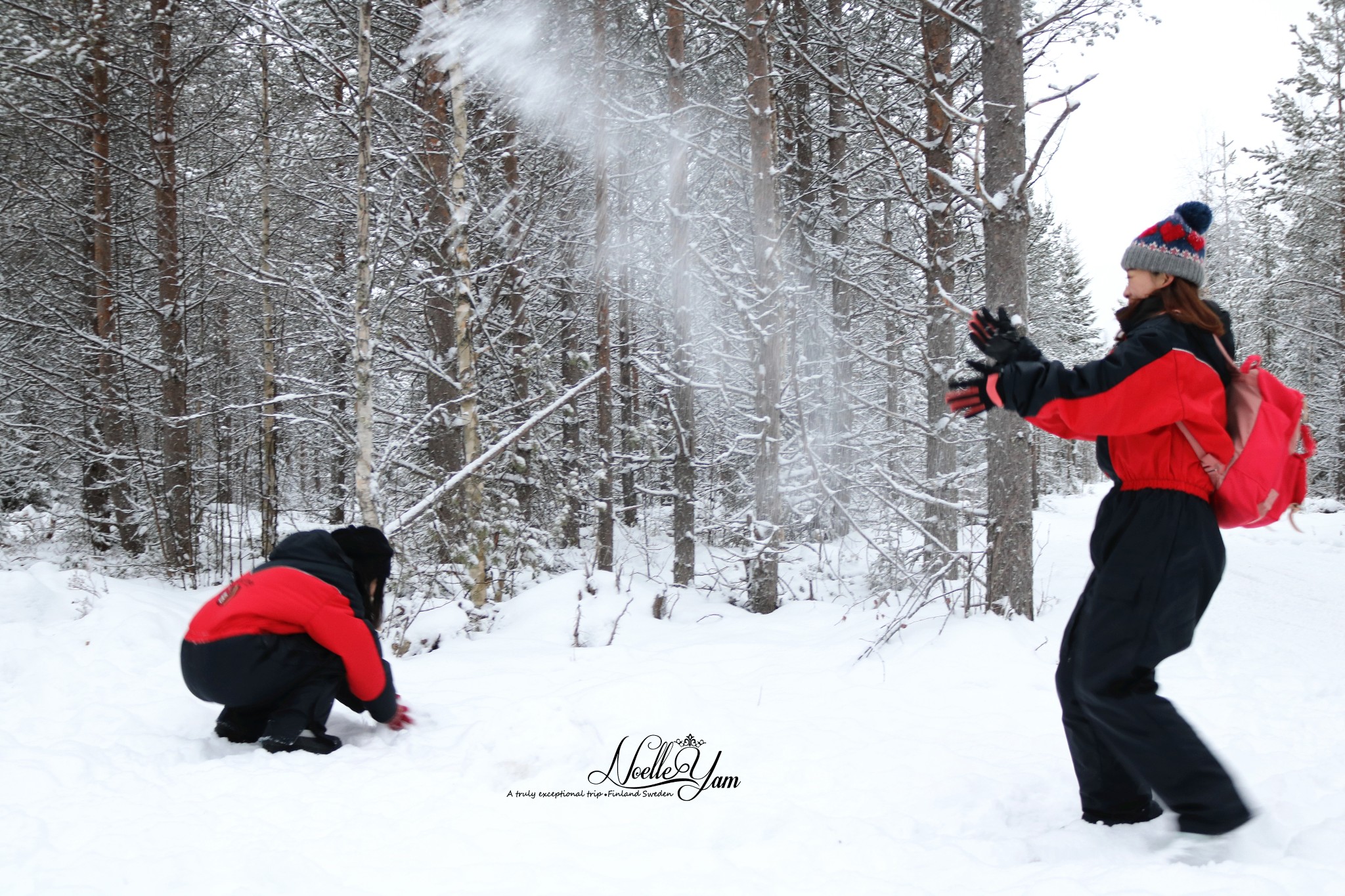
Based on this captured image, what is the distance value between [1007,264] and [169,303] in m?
9.78

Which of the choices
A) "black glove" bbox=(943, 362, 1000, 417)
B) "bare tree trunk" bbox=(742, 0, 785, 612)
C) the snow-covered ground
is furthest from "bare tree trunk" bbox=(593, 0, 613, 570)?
"black glove" bbox=(943, 362, 1000, 417)

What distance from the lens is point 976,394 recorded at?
2258 mm

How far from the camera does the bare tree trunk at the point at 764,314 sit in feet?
24.7

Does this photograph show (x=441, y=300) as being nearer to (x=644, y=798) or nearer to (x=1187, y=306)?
(x=644, y=798)

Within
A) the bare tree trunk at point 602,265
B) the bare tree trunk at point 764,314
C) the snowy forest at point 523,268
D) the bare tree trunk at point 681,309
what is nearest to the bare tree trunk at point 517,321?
the snowy forest at point 523,268

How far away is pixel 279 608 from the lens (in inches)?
121

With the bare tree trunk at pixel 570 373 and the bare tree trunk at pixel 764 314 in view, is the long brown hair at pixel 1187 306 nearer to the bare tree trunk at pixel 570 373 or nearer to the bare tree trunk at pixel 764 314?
the bare tree trunk at pixel 764 314

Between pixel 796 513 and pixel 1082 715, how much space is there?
799 cm

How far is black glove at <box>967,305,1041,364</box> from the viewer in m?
2.23

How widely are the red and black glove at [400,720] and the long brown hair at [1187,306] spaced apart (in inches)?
126

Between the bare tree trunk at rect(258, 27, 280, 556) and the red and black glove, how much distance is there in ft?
21.4

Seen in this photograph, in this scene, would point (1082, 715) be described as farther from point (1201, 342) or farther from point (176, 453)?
point (176, 453)

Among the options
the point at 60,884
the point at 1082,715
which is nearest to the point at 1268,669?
the point at 1082,715

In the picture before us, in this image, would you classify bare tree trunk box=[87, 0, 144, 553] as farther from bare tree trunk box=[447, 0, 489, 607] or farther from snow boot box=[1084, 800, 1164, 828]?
snow boot box=[1084, 800, 1164, 828]
